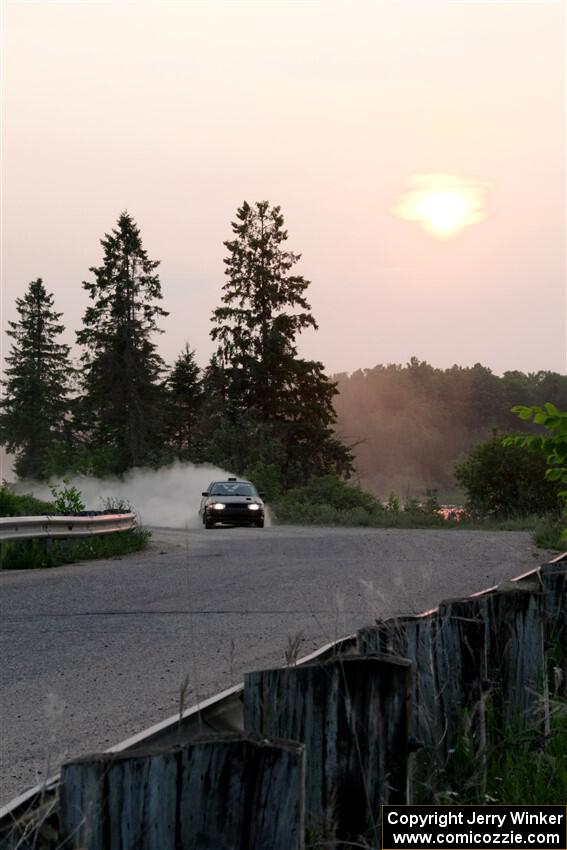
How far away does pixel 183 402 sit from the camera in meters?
74.2

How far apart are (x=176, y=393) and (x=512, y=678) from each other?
6972 cm

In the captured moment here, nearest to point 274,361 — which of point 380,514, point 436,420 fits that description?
point 380,514

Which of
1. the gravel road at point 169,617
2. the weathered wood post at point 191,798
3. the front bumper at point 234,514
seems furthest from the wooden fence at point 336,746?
the front bumper at point 234,514

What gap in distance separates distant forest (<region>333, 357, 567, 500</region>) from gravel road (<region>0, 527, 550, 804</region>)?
399 feet

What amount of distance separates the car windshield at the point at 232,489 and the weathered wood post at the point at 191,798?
29.4 metres

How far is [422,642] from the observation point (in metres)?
4.31

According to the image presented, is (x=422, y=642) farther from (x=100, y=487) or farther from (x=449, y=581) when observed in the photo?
(x=100, y=487)

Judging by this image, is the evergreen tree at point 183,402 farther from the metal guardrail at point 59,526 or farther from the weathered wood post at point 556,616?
the weathered wood post at point 556,616

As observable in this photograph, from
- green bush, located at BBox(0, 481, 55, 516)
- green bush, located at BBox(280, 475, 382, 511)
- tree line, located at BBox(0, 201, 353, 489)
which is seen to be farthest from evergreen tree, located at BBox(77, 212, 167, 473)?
green bush, located at BBox(0, 481, 55, 516)

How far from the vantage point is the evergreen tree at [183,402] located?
2862 inches

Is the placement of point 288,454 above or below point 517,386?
below

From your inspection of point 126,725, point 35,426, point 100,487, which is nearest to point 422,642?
point 126,725

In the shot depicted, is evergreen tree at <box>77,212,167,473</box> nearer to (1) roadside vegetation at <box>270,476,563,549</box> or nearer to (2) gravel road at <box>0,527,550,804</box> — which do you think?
(1) roadside vegetation at <box>270,476,563,549</box>

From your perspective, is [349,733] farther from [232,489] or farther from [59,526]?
[232,489]
